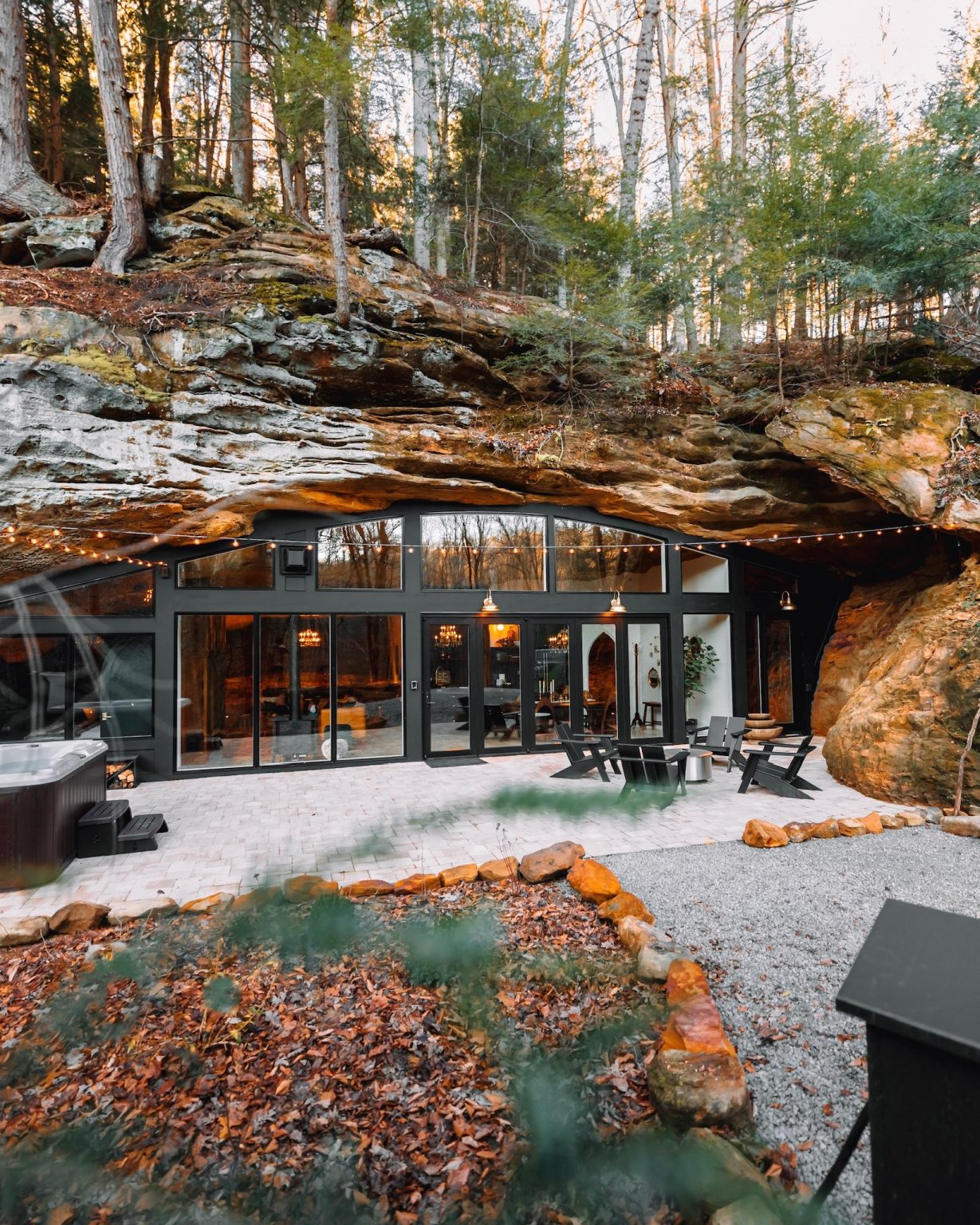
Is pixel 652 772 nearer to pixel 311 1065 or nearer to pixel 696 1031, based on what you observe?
pixel 696 1031

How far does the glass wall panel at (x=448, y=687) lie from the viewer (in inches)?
357

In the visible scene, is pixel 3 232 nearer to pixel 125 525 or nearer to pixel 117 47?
pixel 117 47

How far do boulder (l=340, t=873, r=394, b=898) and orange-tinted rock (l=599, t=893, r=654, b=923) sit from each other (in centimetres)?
149

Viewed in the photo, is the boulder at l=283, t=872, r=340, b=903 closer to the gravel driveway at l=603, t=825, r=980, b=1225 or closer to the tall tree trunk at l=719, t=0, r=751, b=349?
the gravel driveway at l=603, t=825, r=980, b=1225

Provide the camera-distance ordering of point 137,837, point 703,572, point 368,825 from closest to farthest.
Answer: point 137,837, point 368,825, point 703,572

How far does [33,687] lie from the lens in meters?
7.46

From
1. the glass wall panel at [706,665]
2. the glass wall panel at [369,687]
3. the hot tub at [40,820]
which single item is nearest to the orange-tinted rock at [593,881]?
the hot tub at [40,820]

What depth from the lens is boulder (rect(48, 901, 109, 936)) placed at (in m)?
3.74

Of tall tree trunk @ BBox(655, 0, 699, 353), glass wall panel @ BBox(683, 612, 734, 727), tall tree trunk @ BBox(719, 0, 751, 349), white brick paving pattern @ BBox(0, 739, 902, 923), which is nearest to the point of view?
white brick paving pattern @ BBox(0, 739, 902, 923)

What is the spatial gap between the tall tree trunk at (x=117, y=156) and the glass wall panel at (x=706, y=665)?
33.2 ft

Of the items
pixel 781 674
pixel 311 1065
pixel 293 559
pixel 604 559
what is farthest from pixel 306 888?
pixel 781 674

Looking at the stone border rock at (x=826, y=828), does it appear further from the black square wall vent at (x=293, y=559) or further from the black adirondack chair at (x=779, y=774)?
the black square wall vent at (x=293, y=559)

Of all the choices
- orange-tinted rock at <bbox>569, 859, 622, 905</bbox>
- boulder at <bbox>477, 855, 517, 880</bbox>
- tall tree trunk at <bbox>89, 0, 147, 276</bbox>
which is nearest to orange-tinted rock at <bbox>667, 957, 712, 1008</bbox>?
orange-tinted rock at <bbox>569, 859, 622, 905</bbox>

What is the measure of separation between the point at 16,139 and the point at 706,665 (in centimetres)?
1317
